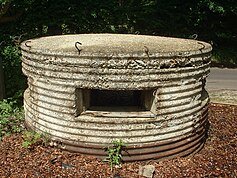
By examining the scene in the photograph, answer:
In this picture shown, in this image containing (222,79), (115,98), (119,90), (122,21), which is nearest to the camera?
(119,90)

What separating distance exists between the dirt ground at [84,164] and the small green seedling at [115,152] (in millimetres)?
98

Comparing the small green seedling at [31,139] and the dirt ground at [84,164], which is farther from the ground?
the small green seedling at [31,139]

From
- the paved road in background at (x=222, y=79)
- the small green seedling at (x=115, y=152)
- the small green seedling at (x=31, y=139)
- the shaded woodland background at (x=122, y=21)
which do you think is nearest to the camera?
the small green seedling at (x=115, y=152)

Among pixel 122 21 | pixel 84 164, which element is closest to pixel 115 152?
pixel 84 164

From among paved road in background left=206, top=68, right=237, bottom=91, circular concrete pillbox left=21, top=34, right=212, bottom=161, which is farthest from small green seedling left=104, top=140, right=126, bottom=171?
paved road in background left=206, top=68, right=237, bottom=91

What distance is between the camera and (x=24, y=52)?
209 inches

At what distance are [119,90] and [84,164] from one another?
128cm

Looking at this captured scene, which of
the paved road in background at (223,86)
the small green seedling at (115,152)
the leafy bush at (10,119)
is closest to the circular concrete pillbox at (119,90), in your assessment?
the small green seedling at (115,152)

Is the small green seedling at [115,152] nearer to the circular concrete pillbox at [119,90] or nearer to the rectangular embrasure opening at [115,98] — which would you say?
the circular concrete pillbox at [119,90]

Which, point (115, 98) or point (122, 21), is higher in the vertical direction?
point (122, 21)

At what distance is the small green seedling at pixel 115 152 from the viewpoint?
485cm

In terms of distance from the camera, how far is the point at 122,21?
14922 millimetres

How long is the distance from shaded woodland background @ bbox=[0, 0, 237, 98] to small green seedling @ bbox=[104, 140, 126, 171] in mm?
5162

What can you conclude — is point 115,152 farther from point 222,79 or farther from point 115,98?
point 222,79
